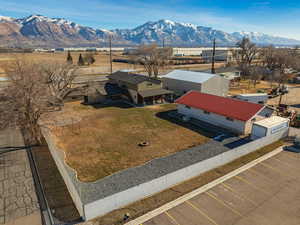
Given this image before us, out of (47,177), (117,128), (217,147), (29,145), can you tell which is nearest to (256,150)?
(217,147)

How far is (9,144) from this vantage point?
21250mm

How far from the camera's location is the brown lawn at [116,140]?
1764 cm

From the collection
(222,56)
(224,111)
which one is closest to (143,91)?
(224,111)

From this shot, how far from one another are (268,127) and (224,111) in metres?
5.58

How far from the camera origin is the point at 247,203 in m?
13.2

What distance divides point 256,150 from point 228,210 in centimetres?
999

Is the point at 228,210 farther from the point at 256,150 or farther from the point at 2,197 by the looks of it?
the point at 2,197

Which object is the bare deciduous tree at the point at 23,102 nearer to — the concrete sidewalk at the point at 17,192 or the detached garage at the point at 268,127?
the concrete sidewalk at the point at 17,192

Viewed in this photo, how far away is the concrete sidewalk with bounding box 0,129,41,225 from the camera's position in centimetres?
1200

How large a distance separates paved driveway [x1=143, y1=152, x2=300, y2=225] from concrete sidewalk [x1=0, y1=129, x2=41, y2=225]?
770 cm

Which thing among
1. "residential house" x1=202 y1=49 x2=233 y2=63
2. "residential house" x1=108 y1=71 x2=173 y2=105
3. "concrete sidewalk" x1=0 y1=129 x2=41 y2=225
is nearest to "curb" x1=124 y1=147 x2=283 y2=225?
"concrete sidewalk" x1=0 y1=129 x2=41 y2=225

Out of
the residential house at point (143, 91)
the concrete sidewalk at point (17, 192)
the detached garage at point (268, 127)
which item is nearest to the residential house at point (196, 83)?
the residential house at point (143, 91)

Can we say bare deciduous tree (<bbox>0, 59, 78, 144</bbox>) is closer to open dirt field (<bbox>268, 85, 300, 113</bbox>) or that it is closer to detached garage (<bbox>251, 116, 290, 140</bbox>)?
detached garage (<bbox>251, 116, 290, 140</bbox>)

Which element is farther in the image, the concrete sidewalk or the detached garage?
the detached garage
